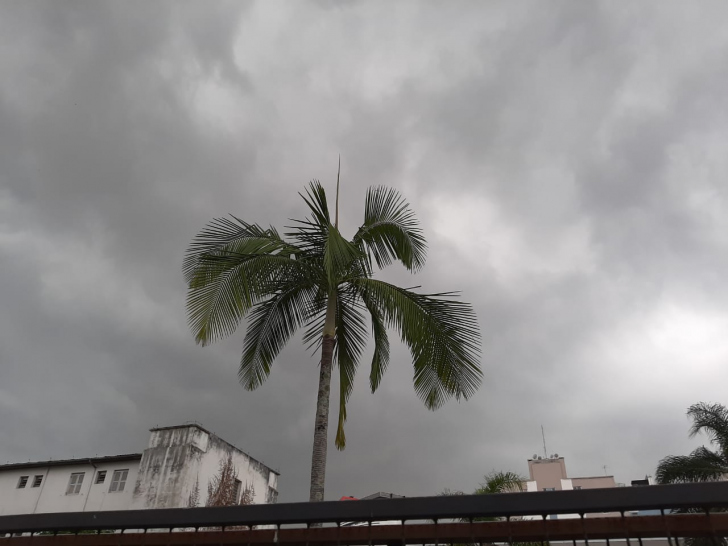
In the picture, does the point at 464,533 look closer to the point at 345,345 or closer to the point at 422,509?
the point at 422,509

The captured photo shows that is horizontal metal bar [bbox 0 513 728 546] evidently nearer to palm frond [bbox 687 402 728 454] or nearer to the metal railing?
the metal railing

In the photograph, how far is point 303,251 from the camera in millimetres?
9297

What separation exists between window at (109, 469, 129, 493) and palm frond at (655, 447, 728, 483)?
27.8 metres

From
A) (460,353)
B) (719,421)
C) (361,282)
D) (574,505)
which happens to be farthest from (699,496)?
(719,421)

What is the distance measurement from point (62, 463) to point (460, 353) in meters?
34.8

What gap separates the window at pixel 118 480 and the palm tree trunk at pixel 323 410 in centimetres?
2999

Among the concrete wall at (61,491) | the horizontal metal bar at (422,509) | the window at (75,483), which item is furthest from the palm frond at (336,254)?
the window at (75,483)

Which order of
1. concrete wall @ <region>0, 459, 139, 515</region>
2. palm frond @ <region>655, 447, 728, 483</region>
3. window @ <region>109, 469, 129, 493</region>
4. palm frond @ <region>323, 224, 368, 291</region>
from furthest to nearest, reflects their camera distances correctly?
window @ <region>109, 469, 129, 493</region>, concrete wall @ <region>0, 459, 139, 515</region>, palm frond @ <region>655, 447, 728, 483</region>, palm frond @ <region>323, 224, 368, 291</region>

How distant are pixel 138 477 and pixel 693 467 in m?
27.9

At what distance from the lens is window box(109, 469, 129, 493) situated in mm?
33969

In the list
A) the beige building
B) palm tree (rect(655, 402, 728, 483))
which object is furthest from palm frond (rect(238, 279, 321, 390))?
the beige building

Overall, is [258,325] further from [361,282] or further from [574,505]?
[574,505]

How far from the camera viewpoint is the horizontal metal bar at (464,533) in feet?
9.93

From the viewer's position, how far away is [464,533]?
332cm
